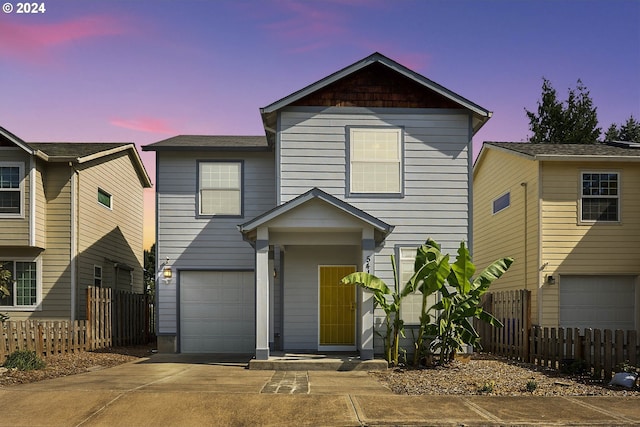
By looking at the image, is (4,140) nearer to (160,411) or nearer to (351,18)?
(351,18)

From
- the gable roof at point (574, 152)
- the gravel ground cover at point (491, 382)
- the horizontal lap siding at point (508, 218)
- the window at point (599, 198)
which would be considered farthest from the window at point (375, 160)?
the window at point (599, 198)

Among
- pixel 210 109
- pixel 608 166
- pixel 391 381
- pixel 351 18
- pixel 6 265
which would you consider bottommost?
pixel 391 381

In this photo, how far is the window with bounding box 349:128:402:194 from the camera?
53.0 feet

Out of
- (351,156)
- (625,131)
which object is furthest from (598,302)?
(625,131)

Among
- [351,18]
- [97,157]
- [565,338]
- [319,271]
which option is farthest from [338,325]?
[97,157]

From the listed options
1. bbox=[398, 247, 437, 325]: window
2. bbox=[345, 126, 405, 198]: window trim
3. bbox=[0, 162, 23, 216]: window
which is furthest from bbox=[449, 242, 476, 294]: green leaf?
bbox=[0, 162, 23, 216]: window

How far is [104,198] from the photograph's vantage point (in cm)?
2184

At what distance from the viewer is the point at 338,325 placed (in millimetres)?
16547

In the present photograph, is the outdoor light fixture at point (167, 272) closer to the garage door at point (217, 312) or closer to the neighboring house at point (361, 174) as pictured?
the garage door at point (217, 312)

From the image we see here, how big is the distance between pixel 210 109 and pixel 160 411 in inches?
360

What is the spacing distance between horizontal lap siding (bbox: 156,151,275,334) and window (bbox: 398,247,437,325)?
167 inches

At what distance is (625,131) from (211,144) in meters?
32.3

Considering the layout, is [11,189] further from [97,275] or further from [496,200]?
[496,200]

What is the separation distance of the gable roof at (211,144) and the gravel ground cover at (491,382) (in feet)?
25.3
